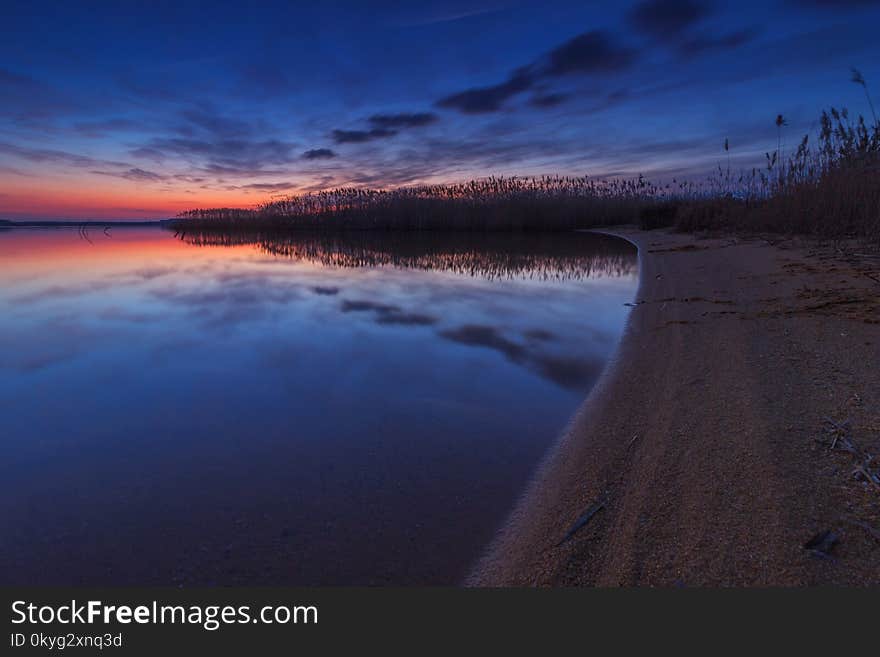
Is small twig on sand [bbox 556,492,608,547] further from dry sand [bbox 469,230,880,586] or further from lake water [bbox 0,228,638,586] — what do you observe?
lake water [bbox 0,228,638,586]

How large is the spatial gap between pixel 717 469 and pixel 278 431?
215 cm

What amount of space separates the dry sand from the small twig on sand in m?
0.01

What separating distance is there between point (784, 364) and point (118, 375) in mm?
4705

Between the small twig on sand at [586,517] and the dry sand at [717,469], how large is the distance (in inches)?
0.5

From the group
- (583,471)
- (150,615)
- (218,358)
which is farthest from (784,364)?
(218,358)

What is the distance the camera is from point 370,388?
3.19m

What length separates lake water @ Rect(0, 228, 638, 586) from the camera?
5.11 ft

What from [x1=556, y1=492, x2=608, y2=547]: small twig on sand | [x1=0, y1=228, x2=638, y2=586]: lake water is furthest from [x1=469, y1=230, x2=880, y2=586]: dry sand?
[x1=0, y1=228, x2=638, y2=586]: lake water

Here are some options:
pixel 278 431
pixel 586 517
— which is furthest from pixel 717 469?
pixel 278 431

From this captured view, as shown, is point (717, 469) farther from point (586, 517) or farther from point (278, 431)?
point (278, 431)

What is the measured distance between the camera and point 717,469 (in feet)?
5.48

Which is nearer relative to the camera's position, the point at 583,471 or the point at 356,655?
the point at 356,655

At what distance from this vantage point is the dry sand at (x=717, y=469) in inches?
48.7

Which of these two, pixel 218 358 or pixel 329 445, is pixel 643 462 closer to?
pixel 329 445
